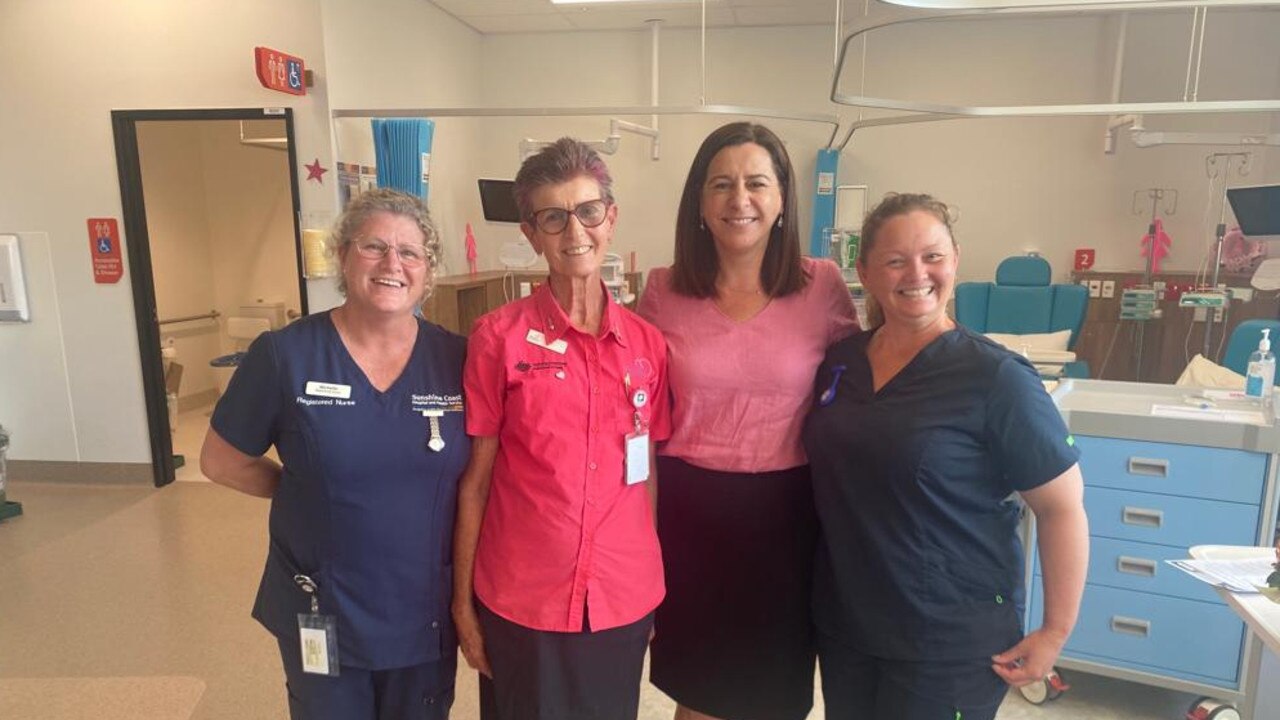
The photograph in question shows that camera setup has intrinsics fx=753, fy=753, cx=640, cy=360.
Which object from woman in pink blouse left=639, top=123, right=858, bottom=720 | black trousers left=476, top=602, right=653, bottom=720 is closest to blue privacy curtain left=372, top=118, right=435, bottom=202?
woman in pink blouse left=639, top=123, right=858, bottom=720

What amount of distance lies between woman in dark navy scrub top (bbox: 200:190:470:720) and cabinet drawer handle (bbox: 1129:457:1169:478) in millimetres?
2176

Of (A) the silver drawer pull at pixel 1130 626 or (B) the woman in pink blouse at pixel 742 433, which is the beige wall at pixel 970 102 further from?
(B) the woman in pink blouse at pixel 742 433

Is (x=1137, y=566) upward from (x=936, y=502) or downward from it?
downward

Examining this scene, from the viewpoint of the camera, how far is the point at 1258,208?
3.84 meters

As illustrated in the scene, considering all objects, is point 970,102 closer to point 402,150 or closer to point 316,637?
point 402,150

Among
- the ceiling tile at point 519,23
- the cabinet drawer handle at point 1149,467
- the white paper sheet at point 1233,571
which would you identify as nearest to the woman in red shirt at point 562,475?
the white paper sheet at point 1233,571

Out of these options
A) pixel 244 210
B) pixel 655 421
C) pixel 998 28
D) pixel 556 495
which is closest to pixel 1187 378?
pixel 655 421

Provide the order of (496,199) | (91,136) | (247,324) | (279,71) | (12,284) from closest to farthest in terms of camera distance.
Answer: (279,71), (91,136), (12,284), (496,199), (247,324)

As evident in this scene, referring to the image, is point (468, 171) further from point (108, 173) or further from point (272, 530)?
point (272, 530)

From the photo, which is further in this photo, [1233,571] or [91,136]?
[91,136]

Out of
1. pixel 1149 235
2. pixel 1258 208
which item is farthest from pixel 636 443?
pixel 1149 235

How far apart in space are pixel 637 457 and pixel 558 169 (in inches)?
21.4

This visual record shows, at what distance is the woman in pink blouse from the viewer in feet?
4.96

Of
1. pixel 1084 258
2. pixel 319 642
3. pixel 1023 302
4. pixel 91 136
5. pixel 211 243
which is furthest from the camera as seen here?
pixel 211 243
